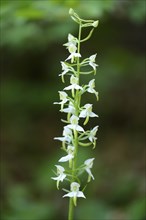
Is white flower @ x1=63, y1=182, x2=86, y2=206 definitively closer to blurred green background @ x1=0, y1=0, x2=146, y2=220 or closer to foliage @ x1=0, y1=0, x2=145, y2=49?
foliage @ x1=0, y1=0, x2=145, y2=49

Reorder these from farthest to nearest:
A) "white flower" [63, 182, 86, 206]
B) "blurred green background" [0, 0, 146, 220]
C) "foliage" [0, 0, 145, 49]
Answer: "blurred green background" [0, 0, 146, 220]
"foliage" [0, 0, 145, 49]
"white flower" [63, 182, 86, 206]

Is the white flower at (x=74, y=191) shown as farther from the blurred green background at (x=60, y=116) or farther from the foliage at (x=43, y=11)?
the blurred green background at (x=60, y=116)

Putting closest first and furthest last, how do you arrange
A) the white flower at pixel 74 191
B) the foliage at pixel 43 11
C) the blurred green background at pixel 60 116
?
the white flower at pixel 74 191 → the foliage at pixel 43 11 → the blurred green background at pixel 60 116

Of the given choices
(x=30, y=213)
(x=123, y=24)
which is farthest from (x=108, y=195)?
(x=123, y=24)

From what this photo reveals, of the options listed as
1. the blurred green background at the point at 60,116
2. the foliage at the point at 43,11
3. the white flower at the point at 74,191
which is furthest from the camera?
the blurred green background at the point at 60,116

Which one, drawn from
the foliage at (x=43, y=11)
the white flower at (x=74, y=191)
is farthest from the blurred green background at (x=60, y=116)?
the white flower at (x=74, y=191)

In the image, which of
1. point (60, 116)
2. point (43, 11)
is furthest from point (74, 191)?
point (60, 116)

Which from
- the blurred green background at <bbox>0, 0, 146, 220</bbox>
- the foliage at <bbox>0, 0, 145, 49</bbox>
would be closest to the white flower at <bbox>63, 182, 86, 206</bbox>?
the foliage at <bbox>0, 0, 145, 49</bbox>

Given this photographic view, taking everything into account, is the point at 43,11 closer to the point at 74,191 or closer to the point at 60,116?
the point at 74,191

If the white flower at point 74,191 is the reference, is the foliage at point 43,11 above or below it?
above
